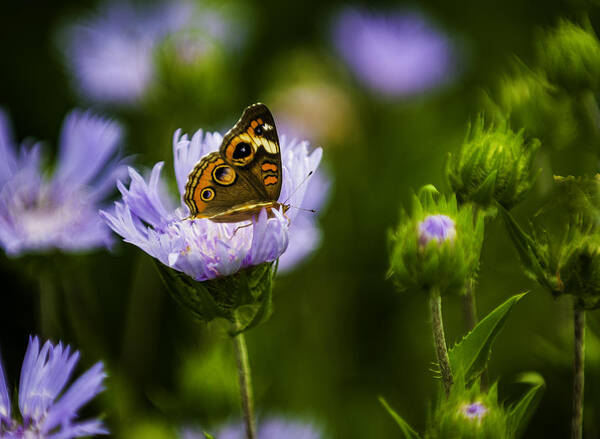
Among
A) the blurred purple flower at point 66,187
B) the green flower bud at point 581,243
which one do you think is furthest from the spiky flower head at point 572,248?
the blurred purple flower at point 66,187

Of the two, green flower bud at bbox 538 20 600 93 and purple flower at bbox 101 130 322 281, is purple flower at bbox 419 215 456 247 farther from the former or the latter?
green flower bud at bbox 538 20 600 93

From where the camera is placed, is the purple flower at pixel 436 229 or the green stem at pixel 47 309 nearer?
the purple flower at pixel 436 229

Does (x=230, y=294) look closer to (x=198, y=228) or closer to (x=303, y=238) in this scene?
(x=198, y=228)

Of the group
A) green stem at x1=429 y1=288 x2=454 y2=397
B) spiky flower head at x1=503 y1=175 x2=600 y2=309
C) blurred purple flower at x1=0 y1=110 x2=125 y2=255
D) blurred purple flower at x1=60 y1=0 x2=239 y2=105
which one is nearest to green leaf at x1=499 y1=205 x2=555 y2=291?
spiky flower head at x1=503 y1=175 x2=600 y2=309

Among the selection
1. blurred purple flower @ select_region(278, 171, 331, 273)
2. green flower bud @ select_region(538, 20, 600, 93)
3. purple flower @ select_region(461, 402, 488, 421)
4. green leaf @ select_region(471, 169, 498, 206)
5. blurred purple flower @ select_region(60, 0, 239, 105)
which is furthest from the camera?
blurred purple flower @ select_region(60, 0, 239, 105)

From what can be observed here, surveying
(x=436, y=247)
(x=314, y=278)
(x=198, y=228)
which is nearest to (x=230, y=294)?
(x=198, y=228)

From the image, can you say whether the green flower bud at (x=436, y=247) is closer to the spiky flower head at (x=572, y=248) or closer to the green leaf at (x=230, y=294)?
the spiky flower head at (x=572, y=248)

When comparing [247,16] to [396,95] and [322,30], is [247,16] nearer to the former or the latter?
[322,30]
